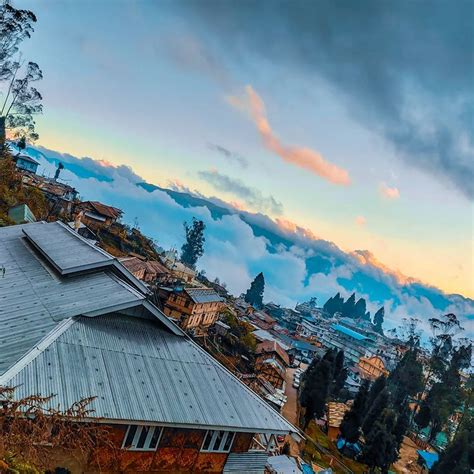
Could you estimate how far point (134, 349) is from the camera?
12.7m

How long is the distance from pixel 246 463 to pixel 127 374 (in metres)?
5.47

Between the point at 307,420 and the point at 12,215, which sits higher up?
the point at 12,215

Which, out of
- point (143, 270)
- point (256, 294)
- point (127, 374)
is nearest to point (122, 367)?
point (127, 374)

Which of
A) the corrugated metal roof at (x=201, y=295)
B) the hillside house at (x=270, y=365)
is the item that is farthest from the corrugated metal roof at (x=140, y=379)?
the corrugated metal roof at (x=201, y=295)

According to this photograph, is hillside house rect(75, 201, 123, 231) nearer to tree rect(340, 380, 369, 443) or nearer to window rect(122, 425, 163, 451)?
tree rect(340, 380, 369, 443)

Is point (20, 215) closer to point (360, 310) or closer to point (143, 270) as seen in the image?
point (143, 270)

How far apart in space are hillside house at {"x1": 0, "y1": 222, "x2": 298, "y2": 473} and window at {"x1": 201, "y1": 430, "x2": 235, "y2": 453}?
4cm

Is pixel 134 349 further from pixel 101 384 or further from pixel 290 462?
pixel 290 462

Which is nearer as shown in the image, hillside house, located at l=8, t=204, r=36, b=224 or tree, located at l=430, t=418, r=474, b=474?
tree, located at l=430, t=418, r=474, b=474

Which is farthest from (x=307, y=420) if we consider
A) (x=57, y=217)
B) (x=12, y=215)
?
(x=57, y=217)

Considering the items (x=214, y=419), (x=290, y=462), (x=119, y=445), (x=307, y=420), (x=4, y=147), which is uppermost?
(x=4, y=147)

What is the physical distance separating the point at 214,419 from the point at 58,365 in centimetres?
484

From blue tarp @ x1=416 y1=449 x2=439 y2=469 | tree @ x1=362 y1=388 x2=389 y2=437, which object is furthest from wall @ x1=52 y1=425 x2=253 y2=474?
blue tarp @ x1=416 y1=449 x2=439 y2=469

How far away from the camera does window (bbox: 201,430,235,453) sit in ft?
39.9
